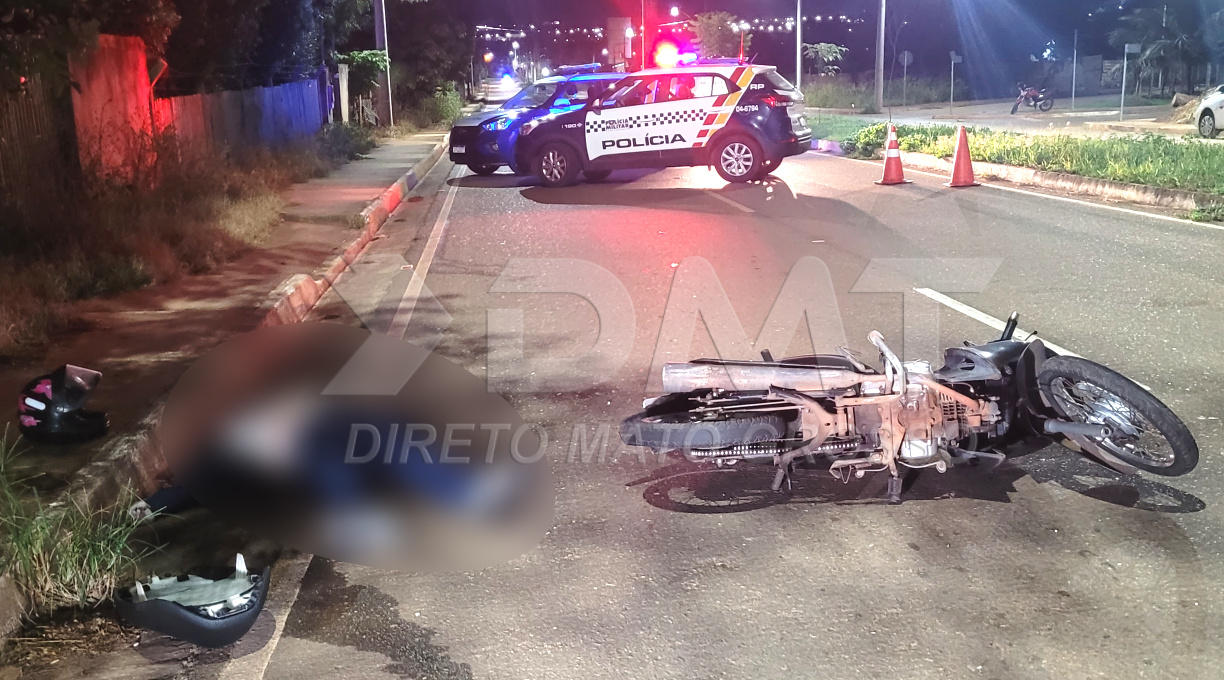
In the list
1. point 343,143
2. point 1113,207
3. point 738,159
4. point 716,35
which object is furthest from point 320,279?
point 716,35

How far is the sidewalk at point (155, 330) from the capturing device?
17.0 feet

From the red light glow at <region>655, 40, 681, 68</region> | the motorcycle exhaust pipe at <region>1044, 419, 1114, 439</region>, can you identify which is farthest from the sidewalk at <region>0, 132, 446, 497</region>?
the red light glow at <region>655, 40, 681, 68</region>

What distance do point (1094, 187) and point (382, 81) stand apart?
2457 centimetres

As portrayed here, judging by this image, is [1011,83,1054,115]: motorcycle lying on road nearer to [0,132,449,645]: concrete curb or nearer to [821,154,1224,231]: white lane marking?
[821,154,1224,231]: white lane marking

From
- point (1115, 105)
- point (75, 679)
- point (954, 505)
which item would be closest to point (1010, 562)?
point (954, 505)

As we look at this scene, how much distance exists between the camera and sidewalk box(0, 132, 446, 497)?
5.17 m

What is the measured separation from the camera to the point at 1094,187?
45.8ft

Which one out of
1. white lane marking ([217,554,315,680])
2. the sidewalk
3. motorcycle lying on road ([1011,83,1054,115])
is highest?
motorcycle lying on road ([1011,83,1054,115])

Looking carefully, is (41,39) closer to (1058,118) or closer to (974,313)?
(974,313)

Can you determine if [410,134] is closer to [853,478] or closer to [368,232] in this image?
[368,232]

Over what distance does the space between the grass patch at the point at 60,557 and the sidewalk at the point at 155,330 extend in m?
0.51

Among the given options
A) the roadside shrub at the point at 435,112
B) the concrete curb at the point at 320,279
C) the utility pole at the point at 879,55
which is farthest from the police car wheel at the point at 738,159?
the utility pole at the point at 879,55

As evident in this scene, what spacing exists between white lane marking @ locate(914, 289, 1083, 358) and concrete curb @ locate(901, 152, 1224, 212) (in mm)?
5686

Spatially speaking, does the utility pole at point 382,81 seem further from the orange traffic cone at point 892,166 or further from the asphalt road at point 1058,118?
the orange traffic cone at point 892,166
